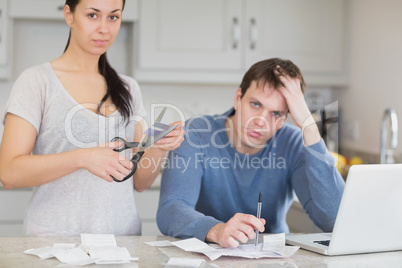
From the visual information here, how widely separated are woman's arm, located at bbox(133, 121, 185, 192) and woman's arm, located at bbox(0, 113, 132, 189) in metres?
0.16

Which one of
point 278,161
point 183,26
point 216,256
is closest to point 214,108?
point 183,26

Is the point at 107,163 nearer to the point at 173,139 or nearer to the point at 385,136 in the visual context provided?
the point at 173,139

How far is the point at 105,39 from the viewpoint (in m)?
1.67

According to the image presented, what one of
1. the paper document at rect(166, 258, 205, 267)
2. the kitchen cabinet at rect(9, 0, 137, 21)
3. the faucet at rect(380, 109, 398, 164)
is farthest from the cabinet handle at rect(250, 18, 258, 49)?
the paper document at rect(166, 258, 205, 267)

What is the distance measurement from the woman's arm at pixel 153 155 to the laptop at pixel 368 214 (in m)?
0.45

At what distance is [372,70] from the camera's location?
3.23m

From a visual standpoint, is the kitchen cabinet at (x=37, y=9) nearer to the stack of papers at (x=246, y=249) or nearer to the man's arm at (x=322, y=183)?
the man's arm at (x=322, y=183)

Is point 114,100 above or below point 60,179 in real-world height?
above

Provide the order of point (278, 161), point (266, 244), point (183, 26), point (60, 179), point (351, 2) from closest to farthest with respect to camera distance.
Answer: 1. point (266, 244)
2. point (60, 179)
3. point (278, 161)
4. point (183, 26)
5. point (351, 2)

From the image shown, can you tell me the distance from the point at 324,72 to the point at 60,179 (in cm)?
218

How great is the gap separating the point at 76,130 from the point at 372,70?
2106 millimetres

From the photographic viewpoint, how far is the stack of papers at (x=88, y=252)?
1286mm

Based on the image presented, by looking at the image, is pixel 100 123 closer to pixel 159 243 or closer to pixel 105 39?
pixel 105 39

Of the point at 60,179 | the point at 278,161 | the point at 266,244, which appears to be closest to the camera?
the point at 266,244
